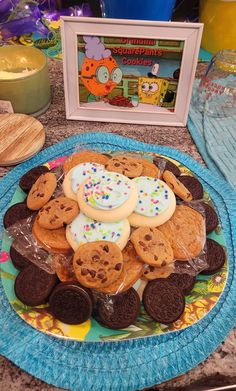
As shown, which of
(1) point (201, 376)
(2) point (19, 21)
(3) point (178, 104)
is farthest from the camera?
(2) point (19, 21)

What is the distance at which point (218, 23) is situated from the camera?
1.05m

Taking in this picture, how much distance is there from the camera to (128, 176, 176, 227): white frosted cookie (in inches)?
22.4

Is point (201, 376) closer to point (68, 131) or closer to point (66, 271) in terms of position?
point (66, 271)

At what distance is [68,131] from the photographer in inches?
34.9

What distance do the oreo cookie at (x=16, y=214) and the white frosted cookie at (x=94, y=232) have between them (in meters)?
0.09

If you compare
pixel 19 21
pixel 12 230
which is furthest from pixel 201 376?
pixel 19 21

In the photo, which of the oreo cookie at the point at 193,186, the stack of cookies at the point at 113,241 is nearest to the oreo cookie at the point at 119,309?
the stack of cookies at the point at 113,241

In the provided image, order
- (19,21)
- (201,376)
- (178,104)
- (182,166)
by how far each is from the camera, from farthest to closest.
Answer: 1. (19,21)
2. (178,104)
3. (182,166)
4. (201,376)

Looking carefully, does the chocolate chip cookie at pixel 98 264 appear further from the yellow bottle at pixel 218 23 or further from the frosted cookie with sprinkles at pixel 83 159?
the yellow bottle at pixel 218 23

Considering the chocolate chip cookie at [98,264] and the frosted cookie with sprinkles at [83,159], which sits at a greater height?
the frosted cookie with sprinkles at [83,159]

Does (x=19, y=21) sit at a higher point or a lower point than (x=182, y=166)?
higher

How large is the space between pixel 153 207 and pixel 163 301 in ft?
0.48

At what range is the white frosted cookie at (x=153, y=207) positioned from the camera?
568 millimetres

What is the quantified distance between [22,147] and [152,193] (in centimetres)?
34
